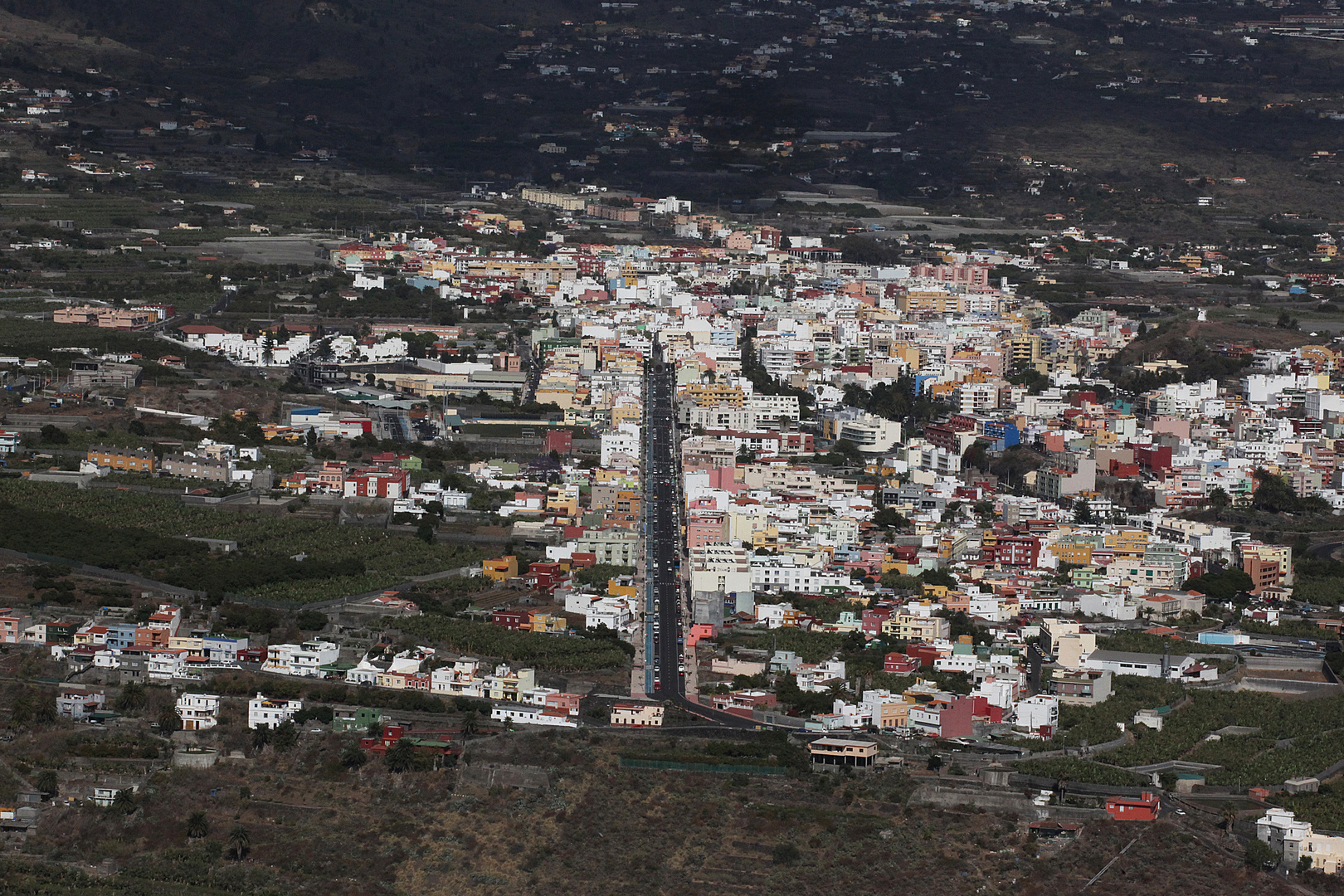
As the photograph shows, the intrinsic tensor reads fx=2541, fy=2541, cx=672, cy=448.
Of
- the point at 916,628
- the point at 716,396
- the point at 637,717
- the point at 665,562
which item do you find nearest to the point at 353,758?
the point at 637,717

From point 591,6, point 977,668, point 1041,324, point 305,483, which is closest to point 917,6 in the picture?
point 591,6

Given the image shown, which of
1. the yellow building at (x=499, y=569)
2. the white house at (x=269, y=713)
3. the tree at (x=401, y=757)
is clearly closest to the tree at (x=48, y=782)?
the white house at (x=269, y=713)

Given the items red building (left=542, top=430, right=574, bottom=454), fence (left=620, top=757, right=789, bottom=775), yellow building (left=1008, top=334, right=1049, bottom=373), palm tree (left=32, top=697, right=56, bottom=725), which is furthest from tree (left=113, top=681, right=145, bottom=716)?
yellow building (left=1008, top=334, right=1049, bottom=373)

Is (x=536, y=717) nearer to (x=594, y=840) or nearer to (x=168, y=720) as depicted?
(x=594, y=840)

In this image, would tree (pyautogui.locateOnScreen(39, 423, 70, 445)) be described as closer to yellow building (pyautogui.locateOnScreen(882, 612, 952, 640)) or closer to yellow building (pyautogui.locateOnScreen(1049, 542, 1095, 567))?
yellow building (pyautogui.locateOnScreen(882, 612, 952, 640))

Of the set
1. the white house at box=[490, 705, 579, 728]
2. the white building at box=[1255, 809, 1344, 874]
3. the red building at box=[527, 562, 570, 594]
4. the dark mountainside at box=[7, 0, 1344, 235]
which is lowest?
the white building at box=[1255, 809, 1344, 874]

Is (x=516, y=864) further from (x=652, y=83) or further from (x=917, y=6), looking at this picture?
(x=917, y=6)
